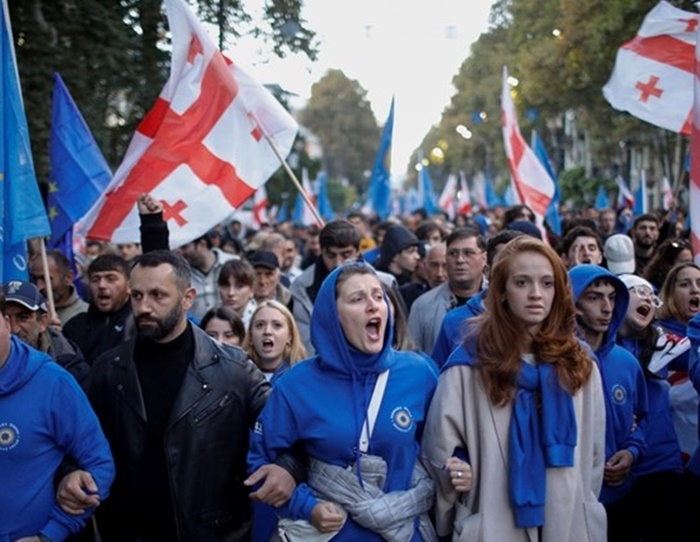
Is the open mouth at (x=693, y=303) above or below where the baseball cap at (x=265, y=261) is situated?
below

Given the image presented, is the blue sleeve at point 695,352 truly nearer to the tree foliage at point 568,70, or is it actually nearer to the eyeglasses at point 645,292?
the eyeglasses at point 645,292

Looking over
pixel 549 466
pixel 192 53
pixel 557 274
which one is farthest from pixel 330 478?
pixel 192 53

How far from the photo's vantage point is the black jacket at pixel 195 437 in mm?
4871

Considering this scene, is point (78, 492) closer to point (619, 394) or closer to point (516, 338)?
point (516, 338)

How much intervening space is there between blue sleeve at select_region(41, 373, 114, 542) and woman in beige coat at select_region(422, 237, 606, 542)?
1.29m

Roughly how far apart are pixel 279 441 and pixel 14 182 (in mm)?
2880

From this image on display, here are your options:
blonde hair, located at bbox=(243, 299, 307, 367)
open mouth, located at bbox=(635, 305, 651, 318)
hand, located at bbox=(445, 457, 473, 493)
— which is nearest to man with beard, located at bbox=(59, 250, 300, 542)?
hand, located at bbox=(445, 457, 473, 493)

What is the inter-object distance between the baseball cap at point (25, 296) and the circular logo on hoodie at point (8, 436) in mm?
984

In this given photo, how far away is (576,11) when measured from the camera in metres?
32.0

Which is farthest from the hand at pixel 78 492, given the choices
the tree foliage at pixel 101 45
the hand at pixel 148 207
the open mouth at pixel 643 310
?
the tree foliage at pixel 101 45

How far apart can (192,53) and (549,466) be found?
16.6 feet

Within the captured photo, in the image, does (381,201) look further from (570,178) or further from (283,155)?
(570,178)

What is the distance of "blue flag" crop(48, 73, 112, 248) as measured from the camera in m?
9.19

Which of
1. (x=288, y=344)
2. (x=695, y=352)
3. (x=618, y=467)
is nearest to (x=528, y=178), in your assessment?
(x=288, y=344)
